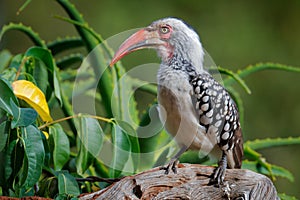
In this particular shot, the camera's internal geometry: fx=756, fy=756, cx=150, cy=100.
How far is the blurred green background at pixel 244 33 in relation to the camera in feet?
12.3

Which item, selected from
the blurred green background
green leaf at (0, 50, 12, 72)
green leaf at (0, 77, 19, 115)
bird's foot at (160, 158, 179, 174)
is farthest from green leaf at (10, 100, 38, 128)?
the blurred green background

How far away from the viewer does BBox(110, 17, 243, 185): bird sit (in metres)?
1.30

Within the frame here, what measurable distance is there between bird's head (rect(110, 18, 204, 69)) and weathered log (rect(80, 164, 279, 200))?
7.9 inches

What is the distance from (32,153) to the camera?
A: 131 centimetres

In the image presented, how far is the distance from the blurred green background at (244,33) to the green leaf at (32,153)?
2.30 m

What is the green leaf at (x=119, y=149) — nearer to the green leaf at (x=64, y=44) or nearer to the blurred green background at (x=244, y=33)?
the green leaf at (x=64, y=44)

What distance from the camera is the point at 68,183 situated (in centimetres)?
136

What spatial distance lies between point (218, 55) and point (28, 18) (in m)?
1.03

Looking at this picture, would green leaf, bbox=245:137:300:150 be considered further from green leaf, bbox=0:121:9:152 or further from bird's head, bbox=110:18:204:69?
green leaf, bbox=0:121:9:152

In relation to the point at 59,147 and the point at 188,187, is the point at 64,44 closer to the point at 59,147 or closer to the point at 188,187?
the point at 59,147

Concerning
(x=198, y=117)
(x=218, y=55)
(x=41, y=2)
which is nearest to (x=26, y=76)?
(x=198, y=117)

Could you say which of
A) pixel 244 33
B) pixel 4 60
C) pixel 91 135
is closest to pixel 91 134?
pixel 91 135

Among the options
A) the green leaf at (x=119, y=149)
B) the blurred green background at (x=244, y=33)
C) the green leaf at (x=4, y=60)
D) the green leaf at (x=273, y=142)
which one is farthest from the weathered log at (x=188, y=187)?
the blurred green background at (x=244, y=33)

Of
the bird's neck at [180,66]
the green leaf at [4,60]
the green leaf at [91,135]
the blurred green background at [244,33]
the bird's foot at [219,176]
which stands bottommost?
the bird's foot at [219,176]
